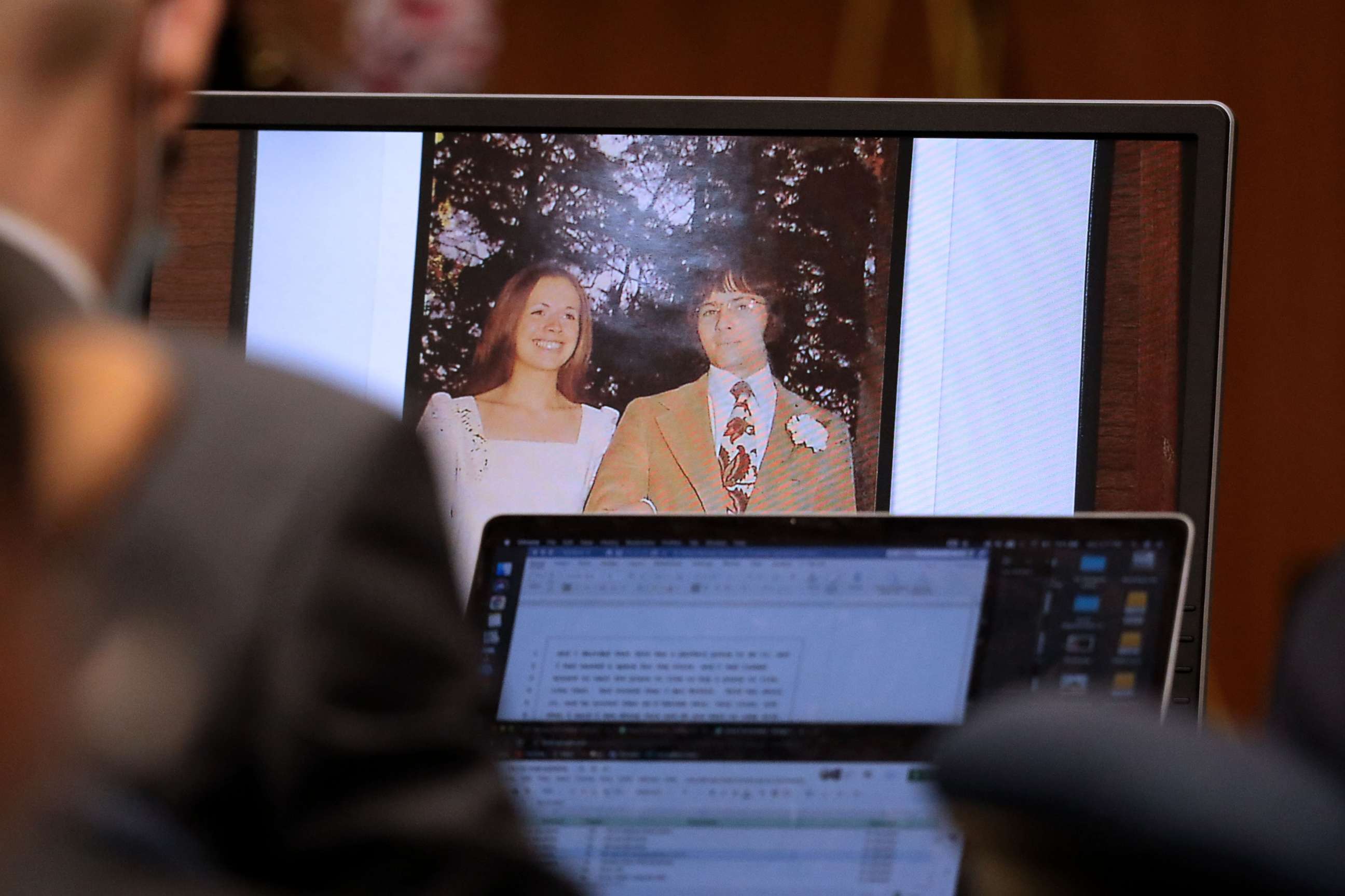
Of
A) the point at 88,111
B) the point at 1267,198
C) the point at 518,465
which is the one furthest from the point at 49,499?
the point at 1267,198

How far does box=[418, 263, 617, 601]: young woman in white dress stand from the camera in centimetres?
89

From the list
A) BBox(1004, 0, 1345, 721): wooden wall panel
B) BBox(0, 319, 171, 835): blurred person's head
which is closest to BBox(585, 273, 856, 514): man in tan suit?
BBox(0, 319, 171, 835): blurred person's head

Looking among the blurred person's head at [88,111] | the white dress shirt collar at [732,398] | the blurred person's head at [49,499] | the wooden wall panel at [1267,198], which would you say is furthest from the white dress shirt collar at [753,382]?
the wooden wall panel at [1267,198]

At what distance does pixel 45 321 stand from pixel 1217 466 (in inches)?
27.7

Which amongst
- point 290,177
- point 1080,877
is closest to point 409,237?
point 290,177

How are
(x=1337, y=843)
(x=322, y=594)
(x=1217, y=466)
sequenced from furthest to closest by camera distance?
(x=1217, y=466) → (x=322, y=594) → (x=1337, y=843)

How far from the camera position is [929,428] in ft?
2.91

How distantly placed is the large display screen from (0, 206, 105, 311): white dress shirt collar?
474 mm

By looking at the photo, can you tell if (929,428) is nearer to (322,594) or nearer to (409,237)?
(409,237)

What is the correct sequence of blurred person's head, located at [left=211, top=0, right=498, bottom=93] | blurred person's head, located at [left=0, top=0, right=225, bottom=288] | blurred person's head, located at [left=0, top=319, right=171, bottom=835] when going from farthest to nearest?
blurred person's head, located at [left=211, top=0, right=498, bottom=93] < blurred person's head, located at [left=0, top=0, right=225, bottom=288] < blurred person's head, located at [left=0, top=319, right=171, bottom=835]

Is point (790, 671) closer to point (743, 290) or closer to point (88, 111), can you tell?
point (743, 290)

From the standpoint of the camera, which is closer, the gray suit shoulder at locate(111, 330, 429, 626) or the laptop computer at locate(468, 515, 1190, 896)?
the gray suit shoulder at locate(111, 330, 429, 626)

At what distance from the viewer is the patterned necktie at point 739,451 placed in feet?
2.93

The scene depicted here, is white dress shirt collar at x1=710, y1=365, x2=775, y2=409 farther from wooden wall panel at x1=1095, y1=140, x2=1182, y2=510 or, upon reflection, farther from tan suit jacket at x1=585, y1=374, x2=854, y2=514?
Result: wooden wall panel at x1=1095, y1=140, x2=1182, y2=510
